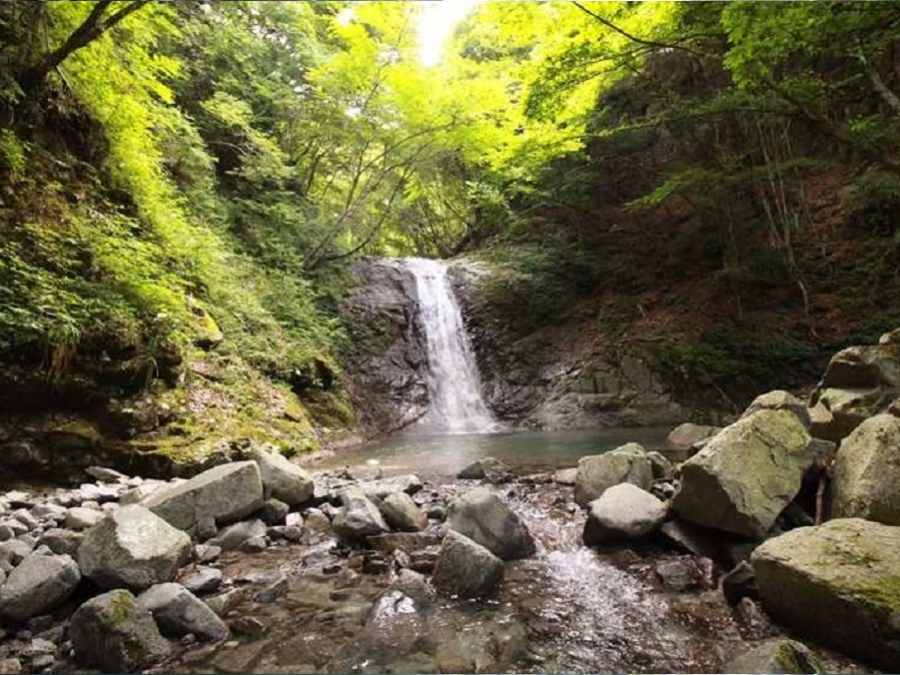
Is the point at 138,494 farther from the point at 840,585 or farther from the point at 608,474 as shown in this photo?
the point at 840,585

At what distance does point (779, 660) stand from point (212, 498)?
3.73 meters

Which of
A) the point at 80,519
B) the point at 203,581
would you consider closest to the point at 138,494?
the point at 80,519

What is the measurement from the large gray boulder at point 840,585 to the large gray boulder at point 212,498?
3568 millimetres

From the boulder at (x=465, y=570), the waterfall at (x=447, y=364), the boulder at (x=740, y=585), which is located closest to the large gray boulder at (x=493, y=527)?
the boulder at (x=465, y=570)

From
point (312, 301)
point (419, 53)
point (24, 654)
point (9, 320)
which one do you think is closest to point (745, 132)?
point (419, 53)

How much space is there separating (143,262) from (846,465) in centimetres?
728

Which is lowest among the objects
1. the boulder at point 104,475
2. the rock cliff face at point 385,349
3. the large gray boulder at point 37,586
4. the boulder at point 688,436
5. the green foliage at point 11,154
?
the boulder at point 688,436

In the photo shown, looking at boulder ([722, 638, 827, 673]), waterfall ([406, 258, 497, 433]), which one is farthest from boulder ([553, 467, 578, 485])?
waterfall ([406, 258, 497, 433])

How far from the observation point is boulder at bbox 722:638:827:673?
2.34 meters

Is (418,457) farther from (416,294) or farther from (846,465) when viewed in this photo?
(416,294)

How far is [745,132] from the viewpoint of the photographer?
13.5 m

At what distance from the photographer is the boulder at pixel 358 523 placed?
13.7 feet

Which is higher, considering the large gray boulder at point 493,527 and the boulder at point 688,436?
the large gray boulder at point 493,527

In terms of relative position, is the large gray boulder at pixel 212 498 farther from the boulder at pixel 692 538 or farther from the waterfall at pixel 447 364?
the waterfall at pixel 447 364
